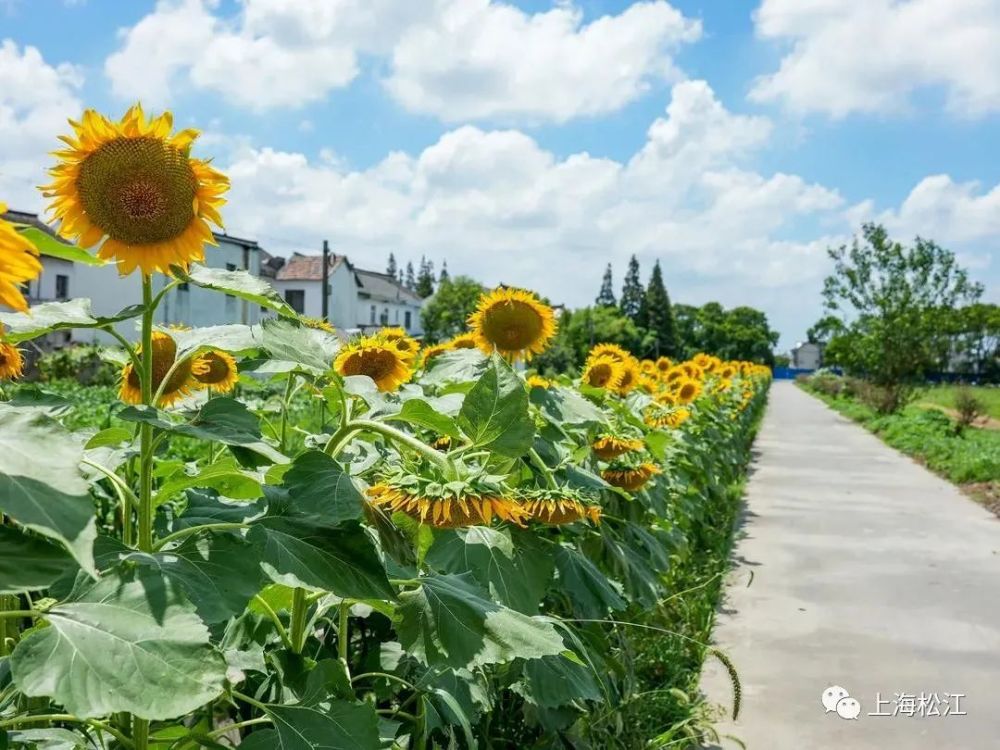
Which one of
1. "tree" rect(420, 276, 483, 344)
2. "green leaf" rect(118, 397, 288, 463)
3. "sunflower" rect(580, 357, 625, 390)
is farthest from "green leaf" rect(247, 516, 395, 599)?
"tree" rect(420, 276, 483, 344)

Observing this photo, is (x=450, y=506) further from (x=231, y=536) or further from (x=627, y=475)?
(x=627, y=475)

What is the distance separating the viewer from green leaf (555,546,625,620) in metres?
2.41

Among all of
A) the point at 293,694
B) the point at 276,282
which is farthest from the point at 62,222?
the point at 276,282

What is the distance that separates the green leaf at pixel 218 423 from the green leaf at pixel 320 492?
0.07 meters

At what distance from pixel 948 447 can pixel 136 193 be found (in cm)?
1631

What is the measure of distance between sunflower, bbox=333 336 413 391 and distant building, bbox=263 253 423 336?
4157 centimetres

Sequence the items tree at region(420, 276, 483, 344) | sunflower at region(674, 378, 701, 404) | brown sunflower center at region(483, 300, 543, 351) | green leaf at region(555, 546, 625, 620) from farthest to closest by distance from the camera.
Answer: tree at region(420, 276, 483, 344)
sunflower at region(674, 378, 701, 404)
brown sunflower center at region(483, 300, 543, 351)
green leaf at region(555, 546, 625, 620)

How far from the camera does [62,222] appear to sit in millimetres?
1400

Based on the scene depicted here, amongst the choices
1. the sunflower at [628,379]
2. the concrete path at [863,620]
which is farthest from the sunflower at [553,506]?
the sunflower at [628,379]

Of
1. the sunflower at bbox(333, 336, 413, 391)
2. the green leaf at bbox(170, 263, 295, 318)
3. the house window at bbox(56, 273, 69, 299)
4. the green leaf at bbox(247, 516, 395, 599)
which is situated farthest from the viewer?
the house window at bbox(56, 273, 69, 299)

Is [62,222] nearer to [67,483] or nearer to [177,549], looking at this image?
[177,549]

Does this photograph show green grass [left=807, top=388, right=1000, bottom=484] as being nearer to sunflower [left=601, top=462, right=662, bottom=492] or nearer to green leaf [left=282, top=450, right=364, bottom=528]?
sunflower [left=601, top=462, right=662, bottom=492]

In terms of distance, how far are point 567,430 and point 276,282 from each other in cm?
5073

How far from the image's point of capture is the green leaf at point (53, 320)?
1.25 meters
